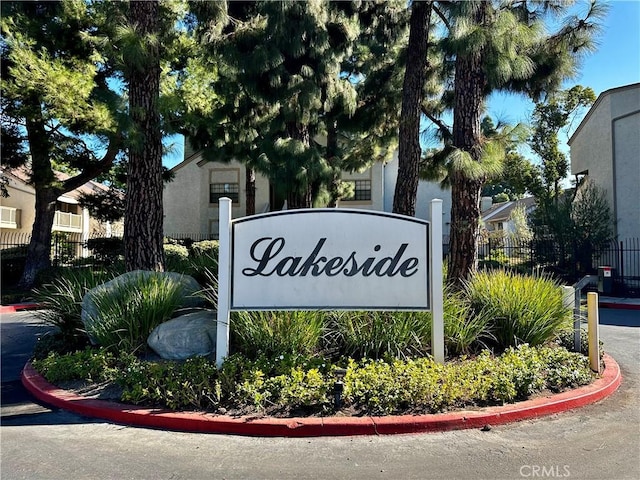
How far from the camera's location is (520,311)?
6574 millimetres

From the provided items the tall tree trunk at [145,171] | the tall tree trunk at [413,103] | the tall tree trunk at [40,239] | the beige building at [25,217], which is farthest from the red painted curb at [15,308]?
the tall tree trunk at [413,103]

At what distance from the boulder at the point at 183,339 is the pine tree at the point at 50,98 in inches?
262

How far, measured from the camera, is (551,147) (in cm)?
2528

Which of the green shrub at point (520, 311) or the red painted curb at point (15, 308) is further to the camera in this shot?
the red painted curb at point (15, 308)

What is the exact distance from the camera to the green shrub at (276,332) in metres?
5.82

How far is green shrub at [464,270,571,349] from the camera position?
656cm

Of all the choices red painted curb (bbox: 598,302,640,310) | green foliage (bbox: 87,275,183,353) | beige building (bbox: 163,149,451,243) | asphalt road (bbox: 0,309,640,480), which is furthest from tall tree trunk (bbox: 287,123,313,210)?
beige building (bbox: 163,149,451,243)

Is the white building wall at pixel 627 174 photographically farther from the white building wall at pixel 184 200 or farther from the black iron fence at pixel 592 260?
the white building wall at pixel 184 200

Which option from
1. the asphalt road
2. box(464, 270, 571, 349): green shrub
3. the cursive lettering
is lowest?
the asphalt road

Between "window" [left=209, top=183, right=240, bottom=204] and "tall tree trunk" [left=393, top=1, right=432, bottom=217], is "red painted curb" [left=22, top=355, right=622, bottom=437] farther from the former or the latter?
"window" [left=209, top=183, right=240, bottom=204]

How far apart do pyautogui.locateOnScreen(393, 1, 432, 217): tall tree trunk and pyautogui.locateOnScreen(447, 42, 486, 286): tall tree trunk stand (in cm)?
135

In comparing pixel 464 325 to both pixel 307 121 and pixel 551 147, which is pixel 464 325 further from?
pixel 551 147

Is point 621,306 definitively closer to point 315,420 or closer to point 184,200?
point 315,420

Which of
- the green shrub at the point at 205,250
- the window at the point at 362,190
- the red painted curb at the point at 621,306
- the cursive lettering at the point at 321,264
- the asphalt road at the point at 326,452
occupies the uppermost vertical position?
the window at the point at 362,190
